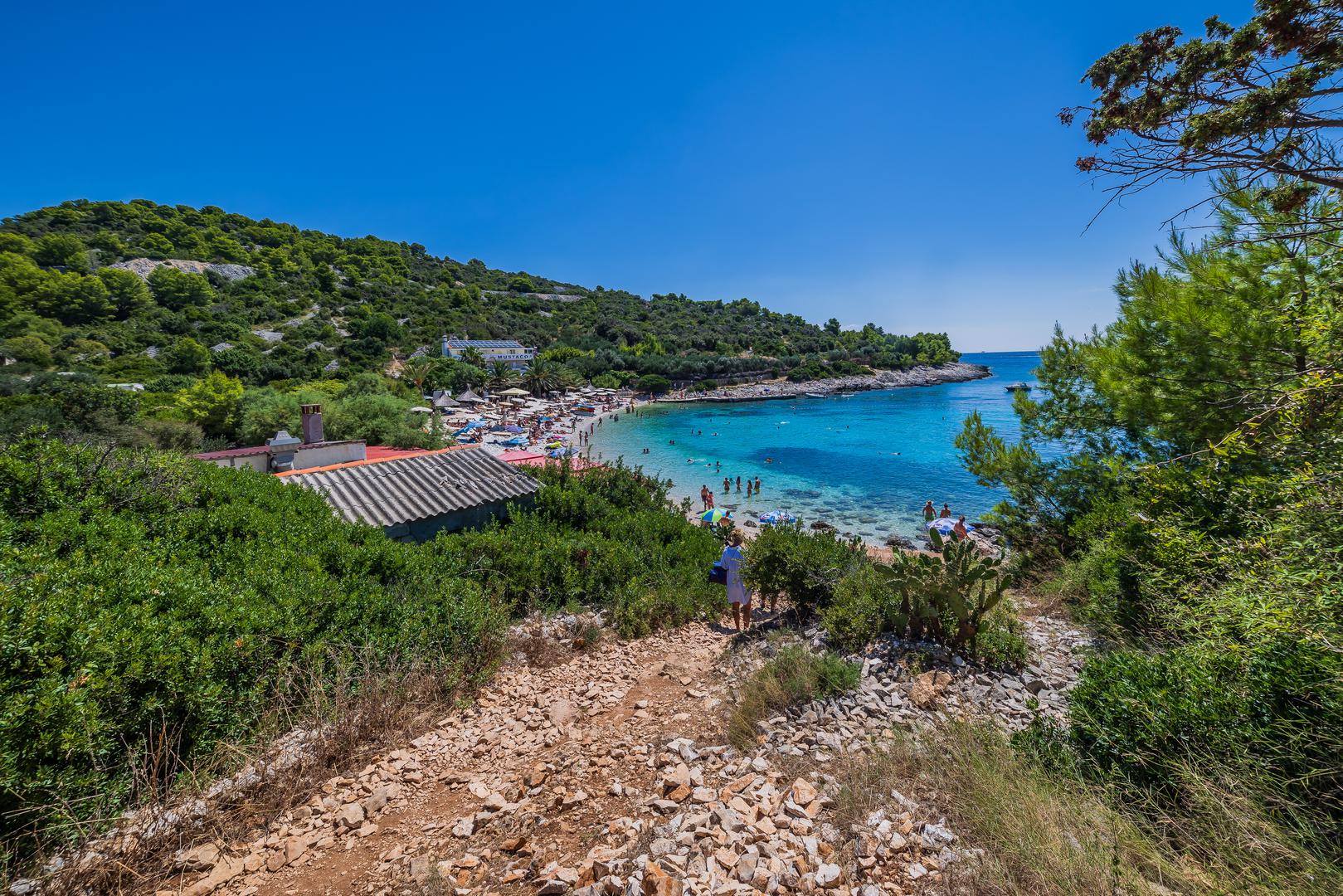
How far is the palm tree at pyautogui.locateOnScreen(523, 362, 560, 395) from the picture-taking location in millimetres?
58750

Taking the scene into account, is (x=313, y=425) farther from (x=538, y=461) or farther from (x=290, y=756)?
(x=290, y=756)

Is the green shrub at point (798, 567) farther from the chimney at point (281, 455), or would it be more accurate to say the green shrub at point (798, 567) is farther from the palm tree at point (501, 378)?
the palm tree at point (501, 378)

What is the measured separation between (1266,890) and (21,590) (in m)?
7.27

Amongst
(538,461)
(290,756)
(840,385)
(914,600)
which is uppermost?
(840,385)

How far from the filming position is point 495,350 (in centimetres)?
6975

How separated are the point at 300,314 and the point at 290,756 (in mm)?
84169

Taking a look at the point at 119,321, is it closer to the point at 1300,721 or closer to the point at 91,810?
the point at 91,810

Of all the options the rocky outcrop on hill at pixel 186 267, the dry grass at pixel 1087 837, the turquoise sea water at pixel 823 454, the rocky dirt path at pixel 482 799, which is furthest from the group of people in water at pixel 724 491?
the rocky outcrop on hill at pixel 186 267

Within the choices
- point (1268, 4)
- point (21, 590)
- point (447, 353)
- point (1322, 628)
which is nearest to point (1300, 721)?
point (1322, 628)

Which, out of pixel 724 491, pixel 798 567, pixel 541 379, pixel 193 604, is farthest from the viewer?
pixel 541 379

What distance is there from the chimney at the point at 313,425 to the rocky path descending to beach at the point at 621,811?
432 inches

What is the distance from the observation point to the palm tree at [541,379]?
193ft

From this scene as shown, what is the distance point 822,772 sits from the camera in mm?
3473

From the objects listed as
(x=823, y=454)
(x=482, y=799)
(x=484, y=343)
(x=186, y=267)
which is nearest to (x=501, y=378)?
(x=484, y=343)
